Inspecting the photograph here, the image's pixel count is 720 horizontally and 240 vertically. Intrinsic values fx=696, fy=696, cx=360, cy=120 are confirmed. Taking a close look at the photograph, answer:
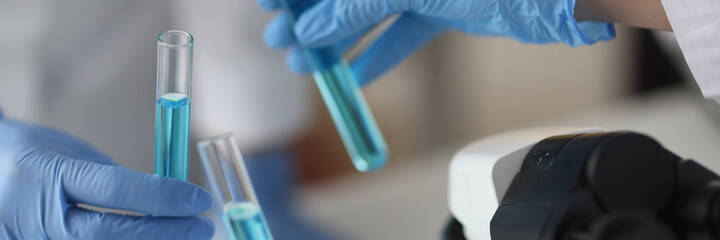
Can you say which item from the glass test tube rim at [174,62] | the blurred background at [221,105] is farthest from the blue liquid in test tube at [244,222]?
the blurred background at [221,105]

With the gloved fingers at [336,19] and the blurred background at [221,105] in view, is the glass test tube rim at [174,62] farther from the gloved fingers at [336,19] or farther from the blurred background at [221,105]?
the blurred background at [221,105]

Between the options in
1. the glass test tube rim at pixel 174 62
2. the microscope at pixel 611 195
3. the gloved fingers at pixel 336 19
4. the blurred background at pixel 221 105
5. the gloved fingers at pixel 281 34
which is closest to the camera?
the microscope at pixel 611 195

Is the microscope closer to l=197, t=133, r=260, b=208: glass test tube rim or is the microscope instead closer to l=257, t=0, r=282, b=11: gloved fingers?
l=197, t=133, r=260, b=208: glass test tube rim

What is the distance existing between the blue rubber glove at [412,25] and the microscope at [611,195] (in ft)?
0.88

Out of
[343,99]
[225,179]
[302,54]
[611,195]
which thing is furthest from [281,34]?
[611,195]

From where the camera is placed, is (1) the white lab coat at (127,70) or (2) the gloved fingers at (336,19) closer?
(2) the gloved fingers at (336,19)

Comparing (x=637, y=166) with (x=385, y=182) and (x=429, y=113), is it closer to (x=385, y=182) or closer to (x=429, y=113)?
(x=385, y=182)

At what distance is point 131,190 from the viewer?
2.37ft

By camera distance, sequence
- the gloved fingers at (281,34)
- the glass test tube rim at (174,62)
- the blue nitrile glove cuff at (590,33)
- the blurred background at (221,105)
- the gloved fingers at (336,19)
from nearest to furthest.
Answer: the glass test tube rim at (174,62) → the blue nitrile glove cuff at (590,33) → the gloved fingers at (336,19) → the gloved fingers at (281,34) → the blurred background at (221,105)

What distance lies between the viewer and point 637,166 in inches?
19.5

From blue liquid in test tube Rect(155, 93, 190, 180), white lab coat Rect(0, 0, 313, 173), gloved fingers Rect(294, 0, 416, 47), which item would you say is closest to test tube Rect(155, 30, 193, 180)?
blue liquid in test tube Rect(155, 93, 190, 180)

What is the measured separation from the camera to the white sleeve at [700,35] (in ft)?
2.25

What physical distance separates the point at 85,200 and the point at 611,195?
549mm

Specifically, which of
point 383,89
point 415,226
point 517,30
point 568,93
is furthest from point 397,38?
point 568,93
